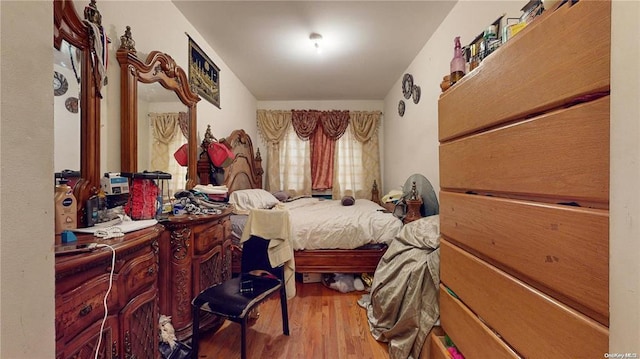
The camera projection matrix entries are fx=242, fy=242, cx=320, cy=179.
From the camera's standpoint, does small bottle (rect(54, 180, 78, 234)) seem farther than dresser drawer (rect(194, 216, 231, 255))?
No

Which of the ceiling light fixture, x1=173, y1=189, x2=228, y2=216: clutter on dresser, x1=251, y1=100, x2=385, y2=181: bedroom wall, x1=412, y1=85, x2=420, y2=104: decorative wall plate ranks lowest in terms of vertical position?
x1=173, y1=189, x2=228, y2=216: clutter on dresser

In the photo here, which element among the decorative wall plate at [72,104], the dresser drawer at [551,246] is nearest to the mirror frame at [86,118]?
the decorative wall plate at [72,104]

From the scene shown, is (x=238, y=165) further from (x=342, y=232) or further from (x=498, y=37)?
(x=498, y=37)

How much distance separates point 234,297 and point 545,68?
179cm

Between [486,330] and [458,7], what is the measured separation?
2.45 meters

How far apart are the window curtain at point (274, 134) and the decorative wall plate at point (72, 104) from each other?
3.57 m

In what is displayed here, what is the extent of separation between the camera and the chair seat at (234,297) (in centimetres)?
140

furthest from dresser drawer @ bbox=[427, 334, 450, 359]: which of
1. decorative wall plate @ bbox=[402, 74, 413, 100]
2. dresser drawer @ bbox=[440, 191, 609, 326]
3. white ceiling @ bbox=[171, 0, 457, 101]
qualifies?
decorative wall plate @ bbox=[402, 74, 413, 100]

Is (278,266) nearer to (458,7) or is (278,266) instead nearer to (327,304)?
(327,304)

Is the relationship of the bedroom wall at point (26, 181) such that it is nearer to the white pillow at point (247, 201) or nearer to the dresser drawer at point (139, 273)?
the dresser drawer at point (139, 273)

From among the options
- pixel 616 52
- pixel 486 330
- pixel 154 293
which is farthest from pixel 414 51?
pixel 154 293

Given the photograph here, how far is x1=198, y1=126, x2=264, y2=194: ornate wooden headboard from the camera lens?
256cm

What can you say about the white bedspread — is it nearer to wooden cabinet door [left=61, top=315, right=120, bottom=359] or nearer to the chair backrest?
the chair backrest

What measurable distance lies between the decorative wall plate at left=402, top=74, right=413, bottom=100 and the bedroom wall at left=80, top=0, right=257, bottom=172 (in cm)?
251
